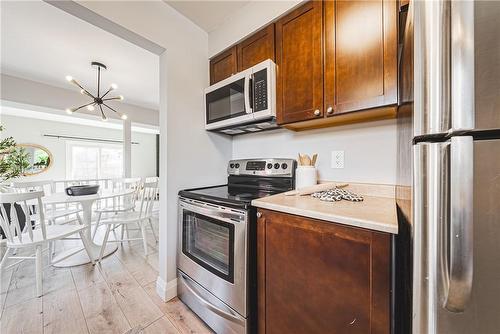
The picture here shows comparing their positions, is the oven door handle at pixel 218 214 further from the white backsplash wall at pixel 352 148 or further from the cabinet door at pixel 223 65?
the cabinet door at pixel 223 65

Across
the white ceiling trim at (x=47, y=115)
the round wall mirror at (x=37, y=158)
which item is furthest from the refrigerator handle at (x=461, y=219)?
the round wall mirror at (x=37, y=158)

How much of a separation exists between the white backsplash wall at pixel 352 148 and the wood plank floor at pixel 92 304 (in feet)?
4.91

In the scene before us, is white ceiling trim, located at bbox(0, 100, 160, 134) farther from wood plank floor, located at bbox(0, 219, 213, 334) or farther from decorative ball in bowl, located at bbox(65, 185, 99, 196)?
wood plank floor, located at bbox(0, 219, 213, 334)

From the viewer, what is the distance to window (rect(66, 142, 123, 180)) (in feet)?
18.8

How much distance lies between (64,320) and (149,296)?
0.54m

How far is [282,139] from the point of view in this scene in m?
1.81

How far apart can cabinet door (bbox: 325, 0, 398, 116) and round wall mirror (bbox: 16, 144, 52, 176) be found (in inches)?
283

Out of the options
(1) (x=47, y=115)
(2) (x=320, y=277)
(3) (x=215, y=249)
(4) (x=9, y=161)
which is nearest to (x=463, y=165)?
(2) (x=320, y=277)

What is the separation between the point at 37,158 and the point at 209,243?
6.54 metres

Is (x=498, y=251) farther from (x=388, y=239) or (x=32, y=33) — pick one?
(x=32, y=33)

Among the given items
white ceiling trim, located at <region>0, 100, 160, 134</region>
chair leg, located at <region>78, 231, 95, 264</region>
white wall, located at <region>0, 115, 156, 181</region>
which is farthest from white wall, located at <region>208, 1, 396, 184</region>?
white wall, located at <region>0, 115, 156, 181</region>

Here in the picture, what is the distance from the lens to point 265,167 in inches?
66.5

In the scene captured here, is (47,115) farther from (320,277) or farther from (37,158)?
(320,277)

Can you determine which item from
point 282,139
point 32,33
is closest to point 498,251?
point 282,139
